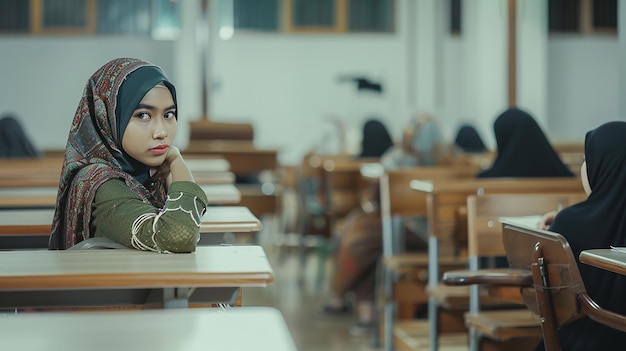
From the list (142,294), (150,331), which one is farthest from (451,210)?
(150,331)

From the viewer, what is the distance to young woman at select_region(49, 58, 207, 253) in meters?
2.14

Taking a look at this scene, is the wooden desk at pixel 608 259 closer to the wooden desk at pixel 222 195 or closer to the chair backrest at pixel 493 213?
the chair backrest at pixel 493 213

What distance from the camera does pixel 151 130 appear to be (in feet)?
7.34

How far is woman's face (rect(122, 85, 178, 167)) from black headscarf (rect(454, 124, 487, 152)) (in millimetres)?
7558

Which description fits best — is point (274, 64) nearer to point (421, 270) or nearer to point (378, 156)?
point (378, 156)

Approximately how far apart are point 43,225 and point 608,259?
4.66ft

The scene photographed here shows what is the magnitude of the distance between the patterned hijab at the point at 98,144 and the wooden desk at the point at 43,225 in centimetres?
23

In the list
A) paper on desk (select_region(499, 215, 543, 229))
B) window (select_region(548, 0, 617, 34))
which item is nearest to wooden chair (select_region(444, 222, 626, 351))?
paper on desk (select_region(499, 215, 543, 229))

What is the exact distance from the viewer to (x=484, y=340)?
3.13 m

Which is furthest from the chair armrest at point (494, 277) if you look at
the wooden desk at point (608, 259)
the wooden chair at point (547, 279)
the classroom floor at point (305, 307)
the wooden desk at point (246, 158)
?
the wooden desk at point (246, 158)

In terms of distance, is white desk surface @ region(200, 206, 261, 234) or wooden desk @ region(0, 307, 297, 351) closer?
wooden desk @ region(0, 307, 297, 351)

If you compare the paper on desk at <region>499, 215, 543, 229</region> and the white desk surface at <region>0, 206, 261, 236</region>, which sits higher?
the white desk surface at <region>0, 206, 261, 236</region>

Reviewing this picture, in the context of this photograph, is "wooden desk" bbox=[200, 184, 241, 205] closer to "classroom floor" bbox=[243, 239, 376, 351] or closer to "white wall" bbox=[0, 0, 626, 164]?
"classroom floor" bbox=[243, 239, 376, 351]

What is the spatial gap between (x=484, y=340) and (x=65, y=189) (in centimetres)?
150
